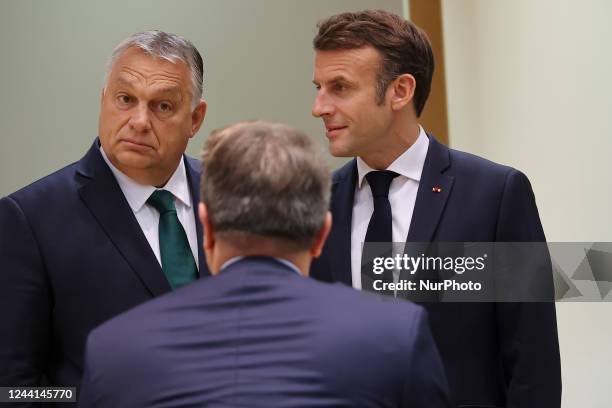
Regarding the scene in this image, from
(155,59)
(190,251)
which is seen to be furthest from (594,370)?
(155,59)

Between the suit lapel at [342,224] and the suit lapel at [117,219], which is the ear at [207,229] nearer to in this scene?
the suit lapel at [117,219]


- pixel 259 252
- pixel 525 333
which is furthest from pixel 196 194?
pixel 259 252

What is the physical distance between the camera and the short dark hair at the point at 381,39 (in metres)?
2.63

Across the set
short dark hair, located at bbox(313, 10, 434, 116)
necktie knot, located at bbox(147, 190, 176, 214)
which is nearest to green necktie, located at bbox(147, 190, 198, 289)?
necktie knot, located at bbox(147, 190, 176, 214)

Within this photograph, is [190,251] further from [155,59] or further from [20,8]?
[20,8]

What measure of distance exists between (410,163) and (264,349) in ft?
4.12

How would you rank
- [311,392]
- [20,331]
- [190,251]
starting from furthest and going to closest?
[190,251], [20,331], [311,392]

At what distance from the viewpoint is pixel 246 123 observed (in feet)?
5.39

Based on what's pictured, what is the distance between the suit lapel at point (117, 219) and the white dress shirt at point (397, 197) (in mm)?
509

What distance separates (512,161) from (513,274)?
1.62 meters

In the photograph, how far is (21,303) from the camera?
229 centimetres

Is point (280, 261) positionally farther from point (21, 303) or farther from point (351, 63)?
point (351, 63)

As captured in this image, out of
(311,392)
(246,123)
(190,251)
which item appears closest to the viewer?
(311,392)

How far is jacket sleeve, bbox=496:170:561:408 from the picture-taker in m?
2.44
